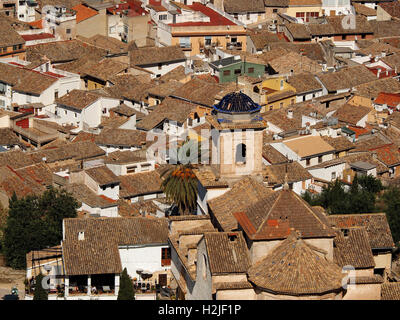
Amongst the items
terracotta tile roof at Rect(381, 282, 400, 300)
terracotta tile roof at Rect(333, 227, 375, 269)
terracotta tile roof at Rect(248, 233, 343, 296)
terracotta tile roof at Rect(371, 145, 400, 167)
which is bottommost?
terracotta tile roof at Rect(371, 145, 400, 167)

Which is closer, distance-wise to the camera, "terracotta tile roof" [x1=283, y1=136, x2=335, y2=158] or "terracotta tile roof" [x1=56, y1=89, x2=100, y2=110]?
"terracotta tile roof" [x1=283, y1=136, x2=335, y2=158]

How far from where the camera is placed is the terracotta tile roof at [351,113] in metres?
80.4

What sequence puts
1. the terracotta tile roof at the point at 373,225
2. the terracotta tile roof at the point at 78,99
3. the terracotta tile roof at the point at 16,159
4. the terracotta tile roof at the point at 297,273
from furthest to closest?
1. the terracotta tile roof at the point at 78,99
2. the terracotta tile roof at the point at 16,159
3. the terracotta tile roof at the point at 373,225
4. the terracotta tile roof at the point at 297,273

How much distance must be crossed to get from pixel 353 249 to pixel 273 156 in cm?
2406

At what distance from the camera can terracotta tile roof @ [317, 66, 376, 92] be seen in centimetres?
9062

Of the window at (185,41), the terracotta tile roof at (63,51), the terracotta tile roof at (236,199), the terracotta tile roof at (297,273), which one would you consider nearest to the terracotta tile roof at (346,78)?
the window at (185,41)

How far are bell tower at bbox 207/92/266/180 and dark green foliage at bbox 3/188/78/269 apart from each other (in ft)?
35.8

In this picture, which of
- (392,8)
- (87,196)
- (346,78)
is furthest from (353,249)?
(392,8)

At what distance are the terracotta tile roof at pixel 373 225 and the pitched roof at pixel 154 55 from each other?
1948 inches

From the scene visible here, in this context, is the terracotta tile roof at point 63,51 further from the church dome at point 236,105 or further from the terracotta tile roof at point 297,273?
the terracotta tile roof at point 297,273

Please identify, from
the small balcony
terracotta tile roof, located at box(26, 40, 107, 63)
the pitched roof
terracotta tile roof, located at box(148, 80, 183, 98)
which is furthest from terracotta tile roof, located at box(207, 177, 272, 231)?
the small balcony

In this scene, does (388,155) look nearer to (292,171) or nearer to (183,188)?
(292,171)

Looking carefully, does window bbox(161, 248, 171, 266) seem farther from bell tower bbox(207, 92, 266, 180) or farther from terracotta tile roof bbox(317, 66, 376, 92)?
terracotta tile roof bbox(317, 66, 376, 92)

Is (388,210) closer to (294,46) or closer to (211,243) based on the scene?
(211,243)
